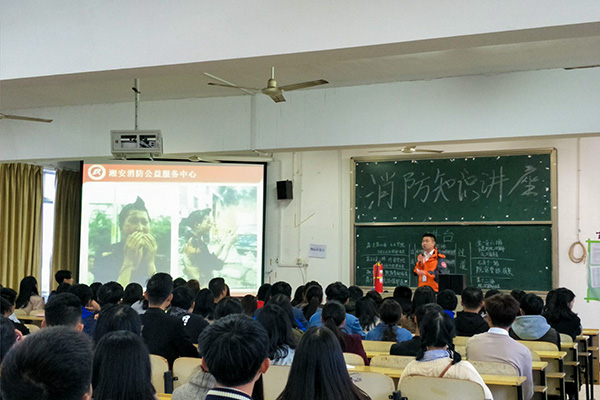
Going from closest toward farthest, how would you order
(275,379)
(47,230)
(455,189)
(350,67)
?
(275,379), (350,67), (455,189), (47,230)

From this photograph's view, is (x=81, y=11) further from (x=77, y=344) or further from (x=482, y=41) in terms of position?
(x=77, y=344)

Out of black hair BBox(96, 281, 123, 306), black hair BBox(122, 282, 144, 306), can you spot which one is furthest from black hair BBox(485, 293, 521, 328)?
black hair BBox(96, 281, 123, 306)

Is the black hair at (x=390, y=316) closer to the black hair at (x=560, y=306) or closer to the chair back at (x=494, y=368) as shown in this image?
the chair back at (x=494, y=368)

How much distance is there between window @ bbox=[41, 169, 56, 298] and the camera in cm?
1104

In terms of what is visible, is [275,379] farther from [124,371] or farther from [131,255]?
[131,255]

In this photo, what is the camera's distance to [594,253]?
8.38m

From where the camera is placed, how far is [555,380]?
4.55 m

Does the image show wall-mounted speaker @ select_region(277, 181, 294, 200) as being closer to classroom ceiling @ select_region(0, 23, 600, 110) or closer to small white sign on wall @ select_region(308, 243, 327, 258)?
small white sign on wall @ select_region(308, 243, 327, 258)

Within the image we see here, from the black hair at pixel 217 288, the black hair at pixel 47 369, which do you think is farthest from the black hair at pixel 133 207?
the black hair at pixel 47 369

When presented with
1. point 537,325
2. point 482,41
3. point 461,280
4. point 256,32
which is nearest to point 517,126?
point 461,280

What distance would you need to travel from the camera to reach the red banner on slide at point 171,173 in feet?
33.6

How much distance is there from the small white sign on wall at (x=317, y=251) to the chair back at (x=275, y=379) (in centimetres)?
682

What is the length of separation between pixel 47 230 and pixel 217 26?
783cm

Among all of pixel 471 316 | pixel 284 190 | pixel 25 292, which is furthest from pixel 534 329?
pixel 284 190
